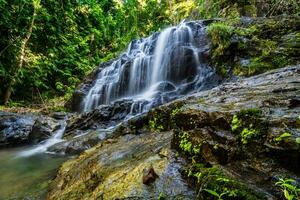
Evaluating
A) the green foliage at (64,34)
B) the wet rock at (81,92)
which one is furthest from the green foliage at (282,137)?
the green foliage at (64,34)

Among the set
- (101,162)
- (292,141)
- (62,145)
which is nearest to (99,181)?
(101,162)

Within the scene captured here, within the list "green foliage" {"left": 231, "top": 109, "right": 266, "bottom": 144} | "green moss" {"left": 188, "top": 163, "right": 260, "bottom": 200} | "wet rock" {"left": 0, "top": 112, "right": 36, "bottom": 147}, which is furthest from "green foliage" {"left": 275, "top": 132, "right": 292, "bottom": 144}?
"wet rock" {"left": 0, "top": 112, "right": 36, "bottom": 147}

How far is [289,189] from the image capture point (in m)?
1.67

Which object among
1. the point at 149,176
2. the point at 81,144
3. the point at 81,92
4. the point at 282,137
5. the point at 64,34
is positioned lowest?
the point at 81,144

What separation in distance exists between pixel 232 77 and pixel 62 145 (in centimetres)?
433

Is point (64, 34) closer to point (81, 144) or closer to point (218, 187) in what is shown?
point (81, 144)

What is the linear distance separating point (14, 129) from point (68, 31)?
37.7 ft

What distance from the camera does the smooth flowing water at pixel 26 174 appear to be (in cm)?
376

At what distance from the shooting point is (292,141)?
187cm

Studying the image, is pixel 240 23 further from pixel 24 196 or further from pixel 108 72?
pixel 24 196

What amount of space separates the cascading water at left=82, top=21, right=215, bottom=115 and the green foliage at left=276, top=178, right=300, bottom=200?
6.29 metres

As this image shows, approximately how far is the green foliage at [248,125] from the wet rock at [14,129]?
24.1 ft

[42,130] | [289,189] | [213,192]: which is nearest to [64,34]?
[42,130]

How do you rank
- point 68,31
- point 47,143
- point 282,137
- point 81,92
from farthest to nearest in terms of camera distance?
point 68,31, point 81,92, point 47,143, point 282,137
